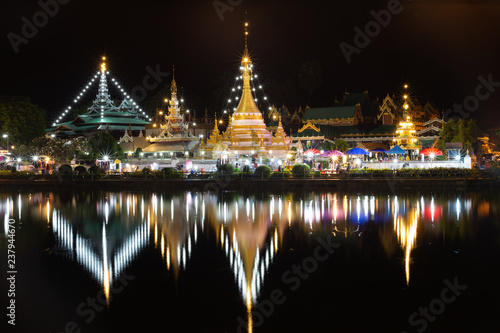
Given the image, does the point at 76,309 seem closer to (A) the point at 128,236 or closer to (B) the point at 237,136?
(A) the point at 128,236

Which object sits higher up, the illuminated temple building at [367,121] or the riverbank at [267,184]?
the illuminated temple building at [367,121]

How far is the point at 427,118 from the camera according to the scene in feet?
176

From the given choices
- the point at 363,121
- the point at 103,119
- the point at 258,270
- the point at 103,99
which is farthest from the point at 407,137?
the point at 103,99

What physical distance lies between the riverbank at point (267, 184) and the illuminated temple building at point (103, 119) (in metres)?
20.9

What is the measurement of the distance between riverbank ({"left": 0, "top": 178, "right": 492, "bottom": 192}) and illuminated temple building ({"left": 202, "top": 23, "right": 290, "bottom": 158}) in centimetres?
672

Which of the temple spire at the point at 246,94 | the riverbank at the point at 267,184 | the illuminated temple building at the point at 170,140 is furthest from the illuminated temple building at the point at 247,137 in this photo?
the riverbank at the point at 267,184

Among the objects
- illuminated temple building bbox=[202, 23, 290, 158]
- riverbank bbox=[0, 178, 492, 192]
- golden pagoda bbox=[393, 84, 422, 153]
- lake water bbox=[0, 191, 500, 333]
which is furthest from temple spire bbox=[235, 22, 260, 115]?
lake water bbox=[0, 191, 500, 333]

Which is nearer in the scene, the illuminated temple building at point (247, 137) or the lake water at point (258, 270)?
the lake water at point (258, 270)

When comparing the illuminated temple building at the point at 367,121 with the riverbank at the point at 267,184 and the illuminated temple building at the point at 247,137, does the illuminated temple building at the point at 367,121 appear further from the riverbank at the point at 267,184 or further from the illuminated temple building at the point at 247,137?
the riverbank at the point at 267,184

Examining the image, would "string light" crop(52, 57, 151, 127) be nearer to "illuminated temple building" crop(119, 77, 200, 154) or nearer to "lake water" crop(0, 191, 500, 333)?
"illuminated temple building" crop(119, 77, 200, 154)

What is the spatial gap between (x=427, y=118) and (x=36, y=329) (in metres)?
50.6

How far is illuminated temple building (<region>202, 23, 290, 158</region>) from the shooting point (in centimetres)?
3619

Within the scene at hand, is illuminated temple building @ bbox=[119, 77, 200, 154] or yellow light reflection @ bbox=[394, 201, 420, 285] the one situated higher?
illuminated temple building @ bbox=[119, 77, 200, 154]

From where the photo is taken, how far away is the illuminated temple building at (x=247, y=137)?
1425 inches
